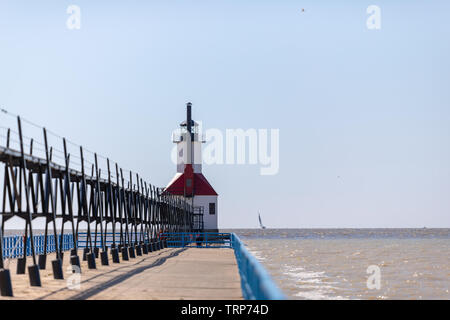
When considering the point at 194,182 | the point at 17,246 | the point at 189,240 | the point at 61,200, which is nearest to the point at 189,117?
the point at 194,182

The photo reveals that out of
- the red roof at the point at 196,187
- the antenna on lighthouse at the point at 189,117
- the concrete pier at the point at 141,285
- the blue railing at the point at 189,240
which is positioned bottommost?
the blue railing at the point at 189,240

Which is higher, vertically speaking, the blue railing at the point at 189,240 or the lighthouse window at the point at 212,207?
the lighthouse window at the point at 212,207

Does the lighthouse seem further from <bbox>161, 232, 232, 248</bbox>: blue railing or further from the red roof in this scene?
<bbox>161, 232, 232, 248</bbox>: blue railing

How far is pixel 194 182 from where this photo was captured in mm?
72562

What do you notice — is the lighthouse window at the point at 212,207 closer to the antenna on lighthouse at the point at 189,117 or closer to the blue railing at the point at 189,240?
the antenna on lighthouse at the point at 189,117

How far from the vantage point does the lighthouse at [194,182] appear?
72062 millimetres

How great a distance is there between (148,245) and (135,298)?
76.9 ft

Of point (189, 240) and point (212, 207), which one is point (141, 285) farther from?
point (212, 207)

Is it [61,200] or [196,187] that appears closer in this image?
[61,200]

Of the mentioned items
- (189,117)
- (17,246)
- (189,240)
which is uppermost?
(189,117)

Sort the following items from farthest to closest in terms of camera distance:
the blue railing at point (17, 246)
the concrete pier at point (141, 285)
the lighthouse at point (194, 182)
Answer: the lighthouse at point (194, 182) → the blue railing at point (17, 246) → the concrete pier at point (141, 285)

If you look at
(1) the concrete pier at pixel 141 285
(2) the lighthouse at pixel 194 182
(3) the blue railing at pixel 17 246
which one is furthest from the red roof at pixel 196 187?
(1) the concrete pier at pixel 141 285

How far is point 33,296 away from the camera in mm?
14789

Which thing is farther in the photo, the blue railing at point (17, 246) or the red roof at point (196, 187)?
the red roof at point (196, 187)
